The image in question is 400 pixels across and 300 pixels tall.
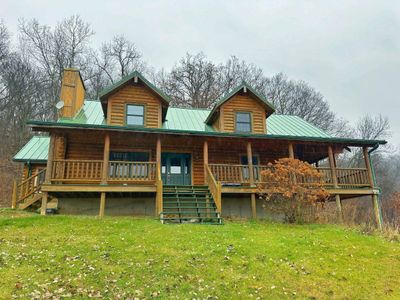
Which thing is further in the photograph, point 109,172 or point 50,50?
point 50,50

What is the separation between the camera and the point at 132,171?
14453 millimetres

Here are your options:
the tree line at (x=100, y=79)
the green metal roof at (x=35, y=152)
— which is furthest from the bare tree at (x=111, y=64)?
the green metal roof at (x=35, y=152)

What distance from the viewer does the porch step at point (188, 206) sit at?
12.3 m

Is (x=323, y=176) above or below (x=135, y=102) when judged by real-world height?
below

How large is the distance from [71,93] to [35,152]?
160 inches

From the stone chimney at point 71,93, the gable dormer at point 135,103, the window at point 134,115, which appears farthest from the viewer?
the stone chimney at point 71,93

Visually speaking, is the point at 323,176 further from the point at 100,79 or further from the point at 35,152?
the point at 100,79

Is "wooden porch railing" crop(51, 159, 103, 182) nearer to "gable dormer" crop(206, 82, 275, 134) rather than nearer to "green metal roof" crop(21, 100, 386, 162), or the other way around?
"green metal roof" crop(21, 100, 386, 162)

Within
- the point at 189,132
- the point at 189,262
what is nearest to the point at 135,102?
the point at 189,132

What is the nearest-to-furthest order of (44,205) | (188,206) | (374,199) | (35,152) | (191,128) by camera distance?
(44,205)
(188,206)
(374,199)
(191,128)
(35,152)

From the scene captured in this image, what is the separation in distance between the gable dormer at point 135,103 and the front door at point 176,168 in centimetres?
206

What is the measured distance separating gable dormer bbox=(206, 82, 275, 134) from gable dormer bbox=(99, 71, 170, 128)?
3.12 meters

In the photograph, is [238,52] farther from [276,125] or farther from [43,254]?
[43,254]

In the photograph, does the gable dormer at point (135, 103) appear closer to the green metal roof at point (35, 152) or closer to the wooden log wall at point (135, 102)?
the wooden log wall at point (135, 102)
